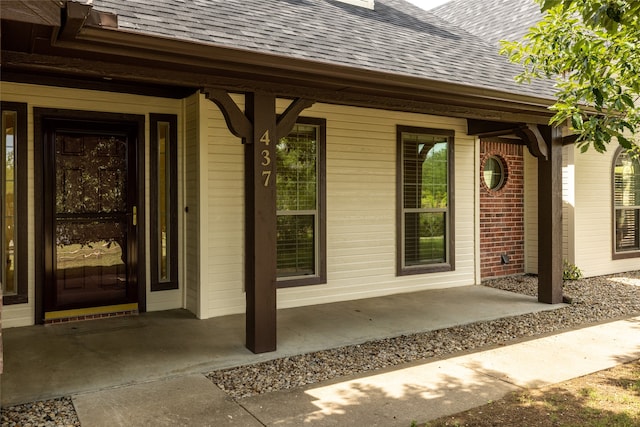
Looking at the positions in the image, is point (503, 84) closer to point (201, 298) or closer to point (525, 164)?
point (525, 164)

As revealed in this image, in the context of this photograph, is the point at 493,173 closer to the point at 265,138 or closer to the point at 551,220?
the point at 551,220

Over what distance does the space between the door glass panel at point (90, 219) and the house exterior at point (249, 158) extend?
0.6 inches

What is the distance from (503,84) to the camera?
586 centimetres

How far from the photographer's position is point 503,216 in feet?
27.2

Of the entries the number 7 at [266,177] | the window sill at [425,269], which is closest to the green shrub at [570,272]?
Answer: the window sill at [425,269]

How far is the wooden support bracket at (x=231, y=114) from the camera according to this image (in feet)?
13.8

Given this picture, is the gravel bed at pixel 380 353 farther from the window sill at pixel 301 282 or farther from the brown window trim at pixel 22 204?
the brown window trim at pixel 22 204

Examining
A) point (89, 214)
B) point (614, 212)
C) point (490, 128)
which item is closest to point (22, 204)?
point (89, 214)

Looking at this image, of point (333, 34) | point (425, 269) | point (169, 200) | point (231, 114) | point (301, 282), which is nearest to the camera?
point (231, 114)

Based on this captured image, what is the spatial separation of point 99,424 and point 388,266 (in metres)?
4.55

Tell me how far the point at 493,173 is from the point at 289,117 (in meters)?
4.91

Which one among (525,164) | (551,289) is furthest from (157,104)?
(525,164)

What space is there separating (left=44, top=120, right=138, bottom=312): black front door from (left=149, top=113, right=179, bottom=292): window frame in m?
0.19

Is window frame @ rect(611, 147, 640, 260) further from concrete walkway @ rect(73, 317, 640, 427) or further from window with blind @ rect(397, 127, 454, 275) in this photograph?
concrete walkway @ rect(73, 317, 640, 427)
